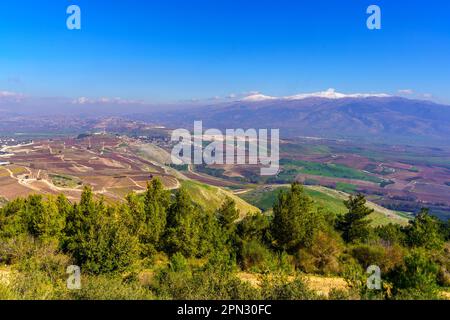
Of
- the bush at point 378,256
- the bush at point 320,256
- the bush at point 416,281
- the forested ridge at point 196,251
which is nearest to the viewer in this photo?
the bush at point 416,281

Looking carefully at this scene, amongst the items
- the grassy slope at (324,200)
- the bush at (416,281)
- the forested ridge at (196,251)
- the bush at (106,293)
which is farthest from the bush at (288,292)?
the grassy slope at (324,200)

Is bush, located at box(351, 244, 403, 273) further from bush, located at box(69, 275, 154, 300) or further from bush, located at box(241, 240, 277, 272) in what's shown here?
bush, located at box(69, 275, 154, 300)

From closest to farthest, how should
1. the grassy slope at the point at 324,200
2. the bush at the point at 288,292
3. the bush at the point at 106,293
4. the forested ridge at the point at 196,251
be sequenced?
the bush at the point at 106,293 → the bush at the point at 288,292 → the forested ridge at the point at 196,251 → the grassy slope at the point at 324,200

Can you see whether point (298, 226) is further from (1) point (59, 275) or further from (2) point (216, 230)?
(1) point (59, 275)

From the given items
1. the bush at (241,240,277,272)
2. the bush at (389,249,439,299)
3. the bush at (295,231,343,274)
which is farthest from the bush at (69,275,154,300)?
the bush at (295,231,343,274)

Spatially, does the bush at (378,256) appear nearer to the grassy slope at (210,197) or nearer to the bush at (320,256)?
the bush at (320,256)

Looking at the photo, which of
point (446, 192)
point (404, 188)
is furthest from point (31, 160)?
point (446, 192)
